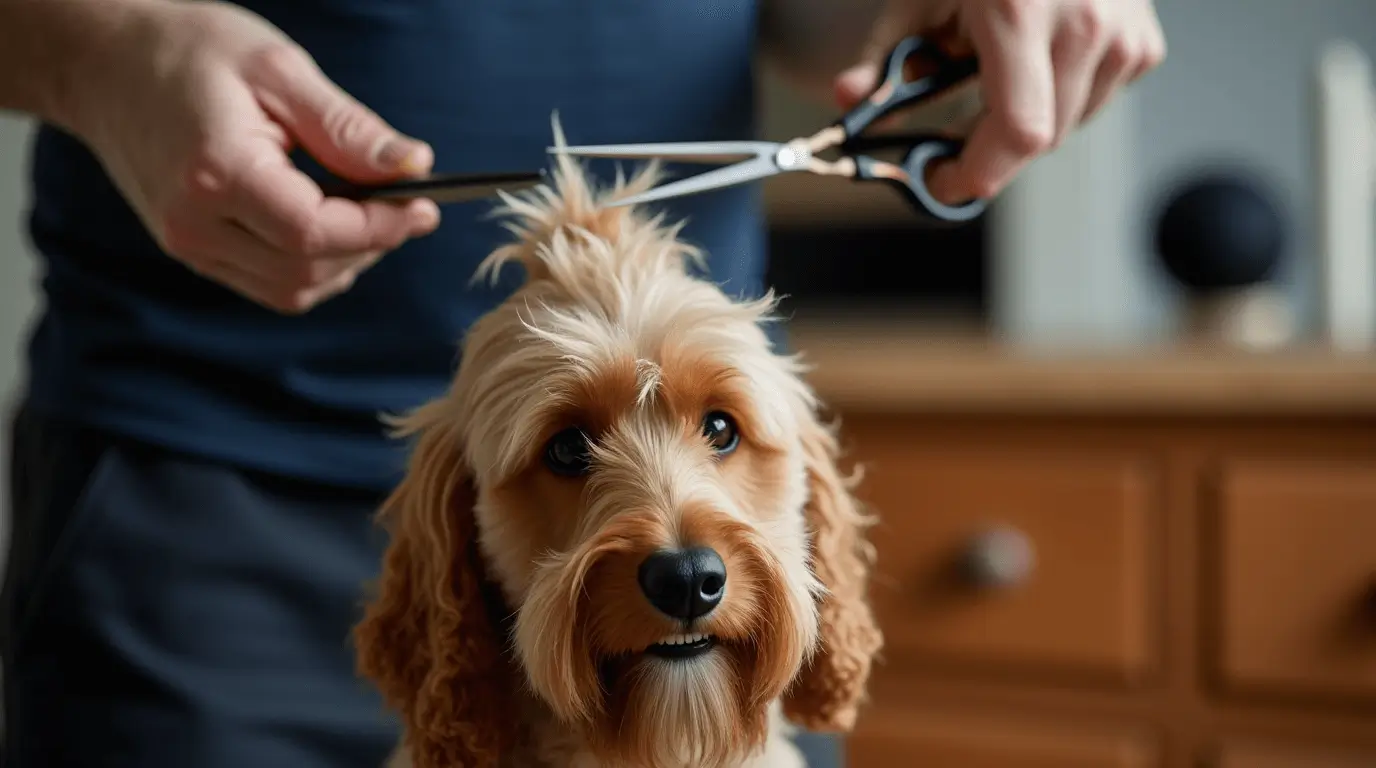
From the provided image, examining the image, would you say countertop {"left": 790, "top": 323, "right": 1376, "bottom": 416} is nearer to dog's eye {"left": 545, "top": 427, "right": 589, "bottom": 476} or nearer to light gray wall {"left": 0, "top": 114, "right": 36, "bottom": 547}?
dog's eye {"left": 545, "top": 427, "right": 589, "bottom": 476}

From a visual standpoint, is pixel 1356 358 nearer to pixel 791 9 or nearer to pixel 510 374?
pixel 791 9

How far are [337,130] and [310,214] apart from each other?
0.18 ft

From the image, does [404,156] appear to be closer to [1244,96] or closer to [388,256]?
[388,256]

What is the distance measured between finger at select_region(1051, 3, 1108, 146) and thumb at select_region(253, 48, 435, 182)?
408 millimetres

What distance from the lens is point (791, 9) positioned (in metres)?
1.12

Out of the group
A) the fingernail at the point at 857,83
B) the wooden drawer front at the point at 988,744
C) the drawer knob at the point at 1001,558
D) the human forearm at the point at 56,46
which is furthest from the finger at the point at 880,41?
the wooden drawer front at the point at 988,744

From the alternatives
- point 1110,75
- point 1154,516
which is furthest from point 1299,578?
point 1110,75

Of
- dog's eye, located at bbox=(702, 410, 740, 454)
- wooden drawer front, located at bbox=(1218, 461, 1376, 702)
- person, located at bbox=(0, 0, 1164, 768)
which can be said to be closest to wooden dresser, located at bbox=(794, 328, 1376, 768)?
wooden drawer front, located at bbox=(1218, 461, 1376, 702)

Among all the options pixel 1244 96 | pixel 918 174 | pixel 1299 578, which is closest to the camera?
pixel 918 174

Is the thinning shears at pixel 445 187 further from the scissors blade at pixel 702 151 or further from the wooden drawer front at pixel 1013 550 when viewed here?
the wooden drawer front at pixel 1013 550

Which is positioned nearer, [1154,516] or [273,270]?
[273,270]

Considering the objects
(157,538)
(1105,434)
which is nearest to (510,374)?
(157,538)

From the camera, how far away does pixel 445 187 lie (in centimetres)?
71

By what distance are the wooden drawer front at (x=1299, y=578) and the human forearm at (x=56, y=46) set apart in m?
1.38
